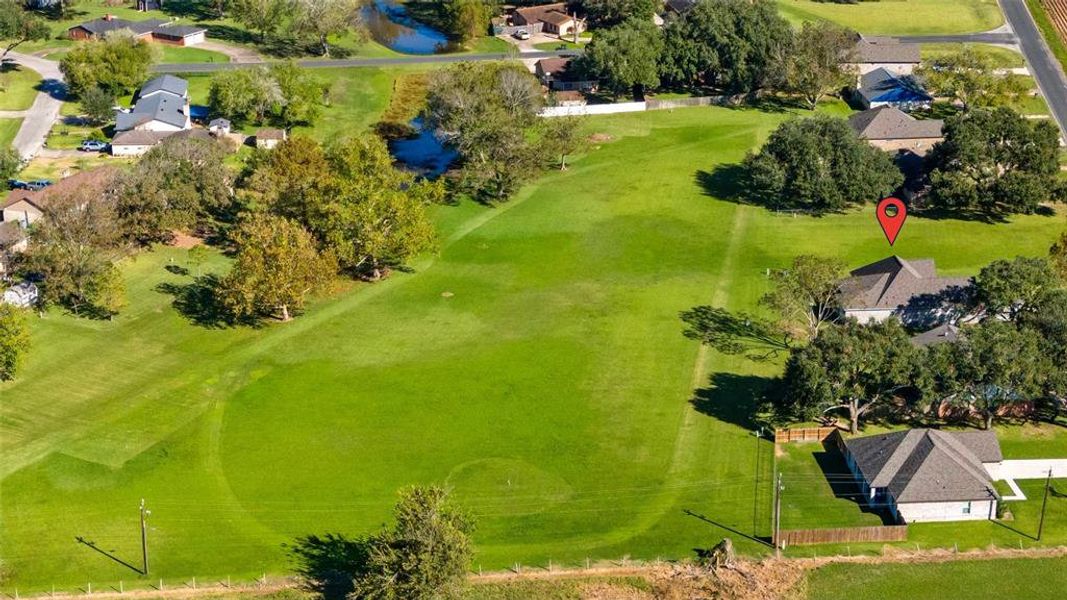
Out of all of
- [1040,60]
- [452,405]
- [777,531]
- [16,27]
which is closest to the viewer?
[777,531]

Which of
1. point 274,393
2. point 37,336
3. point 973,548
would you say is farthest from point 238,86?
point 973,548

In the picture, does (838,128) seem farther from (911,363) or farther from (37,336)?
(37,336)

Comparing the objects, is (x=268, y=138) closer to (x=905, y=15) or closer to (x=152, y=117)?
(x=152, y=117)

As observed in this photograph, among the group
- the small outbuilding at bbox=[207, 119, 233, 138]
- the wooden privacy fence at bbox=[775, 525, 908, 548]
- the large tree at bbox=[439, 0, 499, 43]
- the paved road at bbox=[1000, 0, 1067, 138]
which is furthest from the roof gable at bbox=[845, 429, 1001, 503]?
the large tree at bbox=[439, 0, 499, 43]

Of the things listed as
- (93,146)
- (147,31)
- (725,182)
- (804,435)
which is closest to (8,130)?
(93,146)

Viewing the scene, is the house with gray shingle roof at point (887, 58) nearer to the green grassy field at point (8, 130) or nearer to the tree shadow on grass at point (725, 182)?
the tree shadow on grass at point (725, 182)

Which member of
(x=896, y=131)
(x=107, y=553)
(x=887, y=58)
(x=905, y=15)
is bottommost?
(x=107, y=553)
